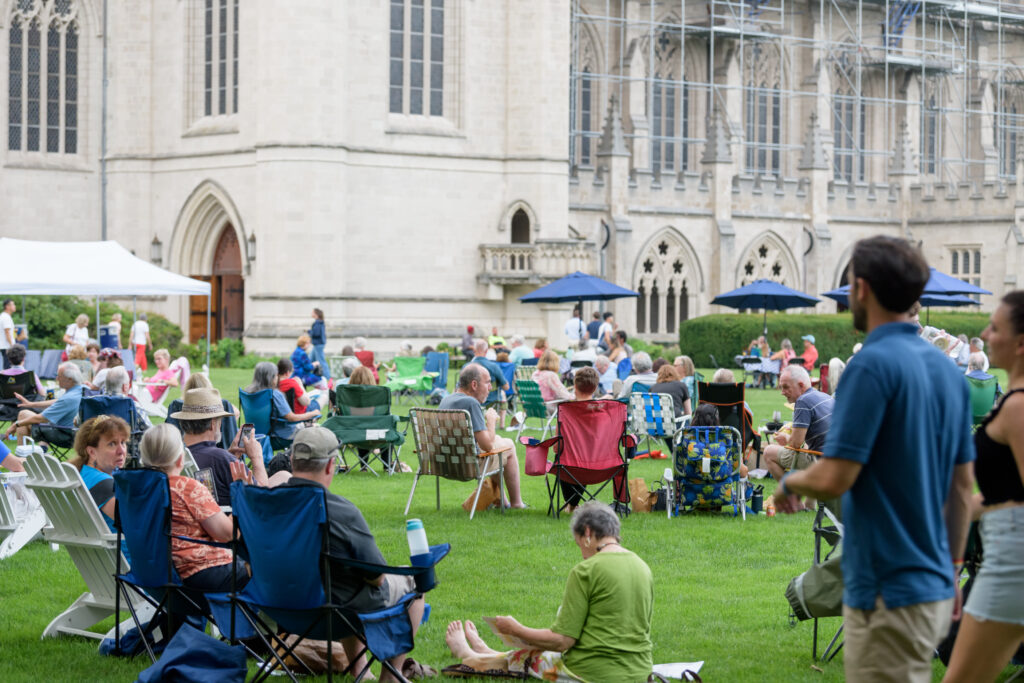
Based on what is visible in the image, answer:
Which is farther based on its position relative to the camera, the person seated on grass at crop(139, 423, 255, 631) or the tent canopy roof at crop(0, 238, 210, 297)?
the tent canopy roof at crop(0, 238, 210, 297)

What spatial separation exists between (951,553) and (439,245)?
89.4 ft

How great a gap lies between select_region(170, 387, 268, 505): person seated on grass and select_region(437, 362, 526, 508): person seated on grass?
236 cm

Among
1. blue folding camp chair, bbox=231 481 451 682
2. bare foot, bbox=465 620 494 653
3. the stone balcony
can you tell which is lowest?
bare foot, bbox=465 620 494 653

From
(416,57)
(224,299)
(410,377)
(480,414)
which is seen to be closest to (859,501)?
(480,414)

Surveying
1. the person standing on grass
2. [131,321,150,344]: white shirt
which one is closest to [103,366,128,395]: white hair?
the person standing on grass

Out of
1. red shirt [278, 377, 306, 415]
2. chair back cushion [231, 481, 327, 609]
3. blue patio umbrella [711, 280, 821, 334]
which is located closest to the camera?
chair back cushion [231, 481, 327, 609]

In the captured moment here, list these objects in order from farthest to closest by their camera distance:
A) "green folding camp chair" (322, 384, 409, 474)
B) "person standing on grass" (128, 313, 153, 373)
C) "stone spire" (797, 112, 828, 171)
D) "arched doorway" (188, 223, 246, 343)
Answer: "stone spire" (797, 112, 828, 171), "arched doorway" (188, 223, 246, 343), "person standing on grass" (128, 313, 153, 373), "green folding camp chair" (322, 384, 409, 474)

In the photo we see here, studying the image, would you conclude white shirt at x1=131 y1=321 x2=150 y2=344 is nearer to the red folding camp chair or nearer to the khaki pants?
the red folding camp chair

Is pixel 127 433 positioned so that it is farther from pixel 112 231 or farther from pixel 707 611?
pixel 112 231

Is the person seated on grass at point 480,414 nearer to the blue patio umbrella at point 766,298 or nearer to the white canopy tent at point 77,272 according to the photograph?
the white canopy tent at point 77,272

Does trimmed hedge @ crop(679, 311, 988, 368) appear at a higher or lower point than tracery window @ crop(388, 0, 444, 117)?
lower

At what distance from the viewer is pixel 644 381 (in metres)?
15.9

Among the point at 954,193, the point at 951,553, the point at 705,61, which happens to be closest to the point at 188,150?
the point at 705,61

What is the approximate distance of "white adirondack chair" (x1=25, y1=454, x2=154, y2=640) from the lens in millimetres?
6859
